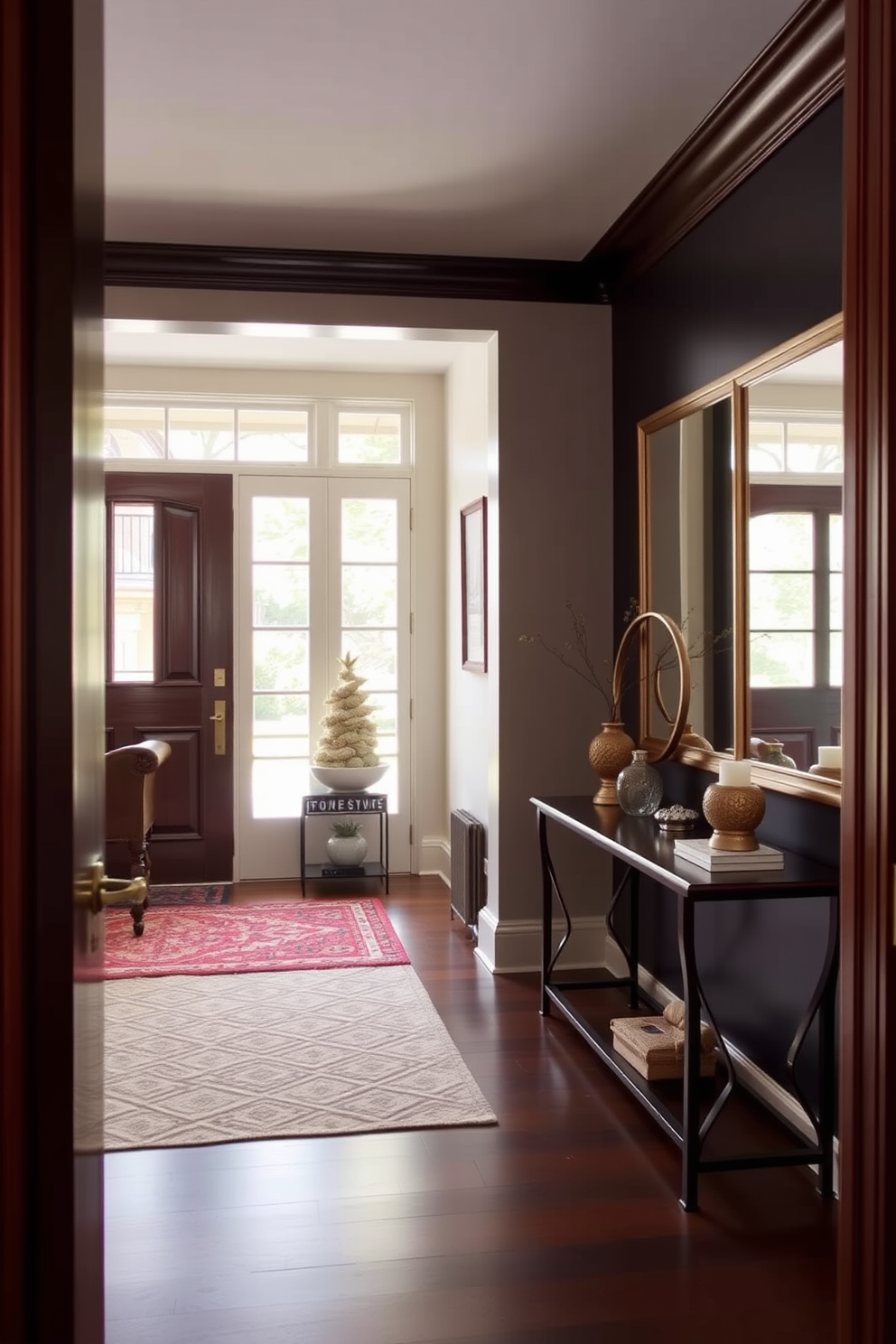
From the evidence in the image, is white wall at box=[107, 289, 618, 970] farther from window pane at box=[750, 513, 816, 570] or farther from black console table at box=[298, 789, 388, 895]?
black console table at box=[298, 789, 388, 895]

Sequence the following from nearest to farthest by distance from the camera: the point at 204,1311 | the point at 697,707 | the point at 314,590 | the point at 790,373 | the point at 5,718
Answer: the point at 5,718, the point at 204,1311, the point at 790,373, the point at 697,707, the point at 314,590

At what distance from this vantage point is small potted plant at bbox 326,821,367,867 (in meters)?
6.20

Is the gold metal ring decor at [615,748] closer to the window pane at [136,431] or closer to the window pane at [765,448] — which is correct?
the window pane at [765,448]

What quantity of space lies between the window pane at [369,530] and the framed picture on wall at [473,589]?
2.45 ft

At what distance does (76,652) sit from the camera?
1.23 m

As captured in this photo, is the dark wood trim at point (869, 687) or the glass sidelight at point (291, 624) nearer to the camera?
the dark wood trim at point (869, 687)

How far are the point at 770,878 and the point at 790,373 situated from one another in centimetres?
132

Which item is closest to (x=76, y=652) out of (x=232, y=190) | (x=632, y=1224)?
(x=632, y=1224)

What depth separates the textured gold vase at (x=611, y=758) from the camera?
3.98 m

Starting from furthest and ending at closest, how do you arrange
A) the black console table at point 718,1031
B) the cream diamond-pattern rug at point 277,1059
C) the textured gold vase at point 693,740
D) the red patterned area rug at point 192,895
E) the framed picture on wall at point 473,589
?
the red patterned area rug at point 192,895 → the framed picture on wall at point 473,589 → the textured gold vase at point 693,740 → the cream diamond-pattern rug at point 277,1059 → the black console table at point 718,1031

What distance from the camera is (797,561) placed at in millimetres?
2945

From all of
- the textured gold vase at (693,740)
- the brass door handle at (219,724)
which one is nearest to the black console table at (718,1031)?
the textured gold vase at (693,740)

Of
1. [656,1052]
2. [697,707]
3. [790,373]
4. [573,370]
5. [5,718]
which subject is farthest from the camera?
[573,370]

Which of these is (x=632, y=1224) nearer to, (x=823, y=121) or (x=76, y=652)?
(x=76, y=652)
